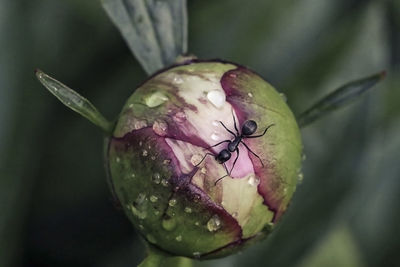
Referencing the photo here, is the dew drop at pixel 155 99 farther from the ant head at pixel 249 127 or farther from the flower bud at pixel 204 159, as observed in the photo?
the ant head at pixel 249 127

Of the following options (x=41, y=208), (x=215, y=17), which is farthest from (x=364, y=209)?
(x=41, y=208)

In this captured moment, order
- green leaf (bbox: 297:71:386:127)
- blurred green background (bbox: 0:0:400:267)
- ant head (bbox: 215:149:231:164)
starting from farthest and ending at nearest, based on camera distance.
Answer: blurred green background (bbox: 0:0:400:267), green leaf (bbox: 297:71:386:127), ant head (bbox: 215:149:231:164)

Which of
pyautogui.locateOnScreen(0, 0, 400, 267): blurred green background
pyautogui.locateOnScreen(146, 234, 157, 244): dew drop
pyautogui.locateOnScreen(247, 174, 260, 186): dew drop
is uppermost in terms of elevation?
pyautogui.locateOnScreen(247, 174, 260, 186): dew drop

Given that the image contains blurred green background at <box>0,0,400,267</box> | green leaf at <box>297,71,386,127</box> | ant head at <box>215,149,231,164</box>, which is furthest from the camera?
blurred green background at <box>0,0,400,267</box>

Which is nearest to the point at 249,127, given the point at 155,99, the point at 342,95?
the point at 155,99

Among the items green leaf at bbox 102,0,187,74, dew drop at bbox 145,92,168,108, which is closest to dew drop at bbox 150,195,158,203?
dew drop at bbox 145,92,168,108

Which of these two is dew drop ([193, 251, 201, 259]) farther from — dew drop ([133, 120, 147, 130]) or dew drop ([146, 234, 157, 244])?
dew drop ([133, 120, 147, 130])

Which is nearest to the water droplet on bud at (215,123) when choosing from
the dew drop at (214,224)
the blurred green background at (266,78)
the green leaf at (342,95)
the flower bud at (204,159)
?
the flower bud at (204,159)
